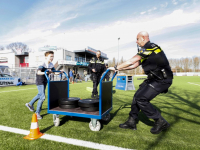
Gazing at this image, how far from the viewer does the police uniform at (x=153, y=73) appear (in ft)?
8.88

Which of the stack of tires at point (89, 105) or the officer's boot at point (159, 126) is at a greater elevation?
the stack of tires at point (89, 105)

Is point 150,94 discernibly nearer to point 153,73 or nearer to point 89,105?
point 153,73

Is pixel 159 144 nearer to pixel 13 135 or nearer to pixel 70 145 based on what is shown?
pixel 70 145

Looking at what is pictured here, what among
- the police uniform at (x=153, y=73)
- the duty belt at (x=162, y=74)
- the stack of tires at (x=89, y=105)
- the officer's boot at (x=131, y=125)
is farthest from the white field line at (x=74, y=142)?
the duty belt at (x=162, y=74)

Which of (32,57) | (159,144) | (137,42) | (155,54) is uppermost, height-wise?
(32,57)

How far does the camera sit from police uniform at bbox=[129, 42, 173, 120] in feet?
8.88

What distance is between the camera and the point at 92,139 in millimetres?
2602

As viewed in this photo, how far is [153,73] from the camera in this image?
9.07 feet

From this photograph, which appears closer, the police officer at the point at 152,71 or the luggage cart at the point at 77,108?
the police officer at the point at 152,71

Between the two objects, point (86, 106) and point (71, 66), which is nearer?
point (86, 106)

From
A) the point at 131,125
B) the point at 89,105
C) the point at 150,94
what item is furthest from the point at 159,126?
the point at 89,105

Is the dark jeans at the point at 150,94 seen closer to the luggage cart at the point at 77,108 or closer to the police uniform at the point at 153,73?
the police uniform at the point at 153,73

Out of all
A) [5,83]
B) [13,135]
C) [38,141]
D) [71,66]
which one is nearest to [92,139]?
[38,141]

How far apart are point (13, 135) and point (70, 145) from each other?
1219 millimetres
